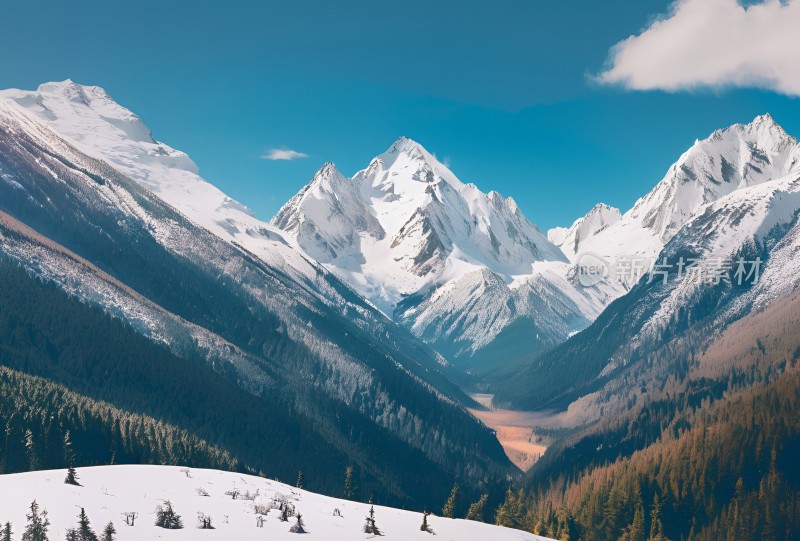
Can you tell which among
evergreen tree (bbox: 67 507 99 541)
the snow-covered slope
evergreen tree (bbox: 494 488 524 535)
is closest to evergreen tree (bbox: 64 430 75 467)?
the snow-covered slope

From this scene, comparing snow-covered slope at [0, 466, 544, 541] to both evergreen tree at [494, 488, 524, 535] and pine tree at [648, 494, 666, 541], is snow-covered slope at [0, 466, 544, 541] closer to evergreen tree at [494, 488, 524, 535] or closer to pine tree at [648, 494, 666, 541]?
evergreen tree at [494, 488, 524, 535]

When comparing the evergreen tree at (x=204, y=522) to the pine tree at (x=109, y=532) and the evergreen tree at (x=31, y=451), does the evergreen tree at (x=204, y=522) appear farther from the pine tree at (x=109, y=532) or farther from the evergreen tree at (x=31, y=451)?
the evergreen tree at (x=31, y=451)

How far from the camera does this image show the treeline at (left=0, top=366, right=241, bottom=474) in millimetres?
142500

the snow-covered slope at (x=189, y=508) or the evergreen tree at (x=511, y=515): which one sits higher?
the evergreen tree at (x=511, y=515)

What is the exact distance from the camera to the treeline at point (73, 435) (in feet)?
468

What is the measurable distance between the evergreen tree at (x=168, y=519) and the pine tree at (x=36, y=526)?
8.13 meters

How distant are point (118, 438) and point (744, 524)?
447 feet

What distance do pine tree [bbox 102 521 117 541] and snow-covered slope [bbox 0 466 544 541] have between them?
22.0 inches

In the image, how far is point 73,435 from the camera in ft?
504

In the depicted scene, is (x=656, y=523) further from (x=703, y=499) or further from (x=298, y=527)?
(x=298, y=527)

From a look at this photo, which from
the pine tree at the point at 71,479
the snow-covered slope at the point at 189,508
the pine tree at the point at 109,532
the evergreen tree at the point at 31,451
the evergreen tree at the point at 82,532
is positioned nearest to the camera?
the pine tree at the point at 109,532

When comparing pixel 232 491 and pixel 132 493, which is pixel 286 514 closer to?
pixel 232 491

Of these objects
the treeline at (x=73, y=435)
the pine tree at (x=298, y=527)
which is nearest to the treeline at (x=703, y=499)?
the treeline at (x=73, y=435)

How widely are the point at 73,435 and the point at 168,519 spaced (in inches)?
4214
